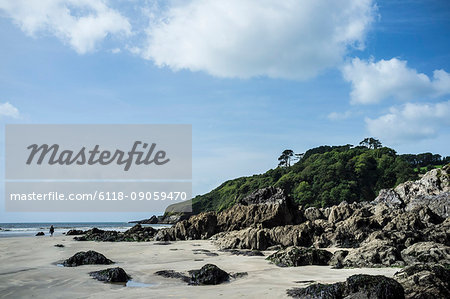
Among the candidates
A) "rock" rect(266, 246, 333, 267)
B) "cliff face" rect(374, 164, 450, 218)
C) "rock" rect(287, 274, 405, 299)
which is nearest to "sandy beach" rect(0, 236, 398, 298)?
"rock" rect(266, 246, 333, 267)

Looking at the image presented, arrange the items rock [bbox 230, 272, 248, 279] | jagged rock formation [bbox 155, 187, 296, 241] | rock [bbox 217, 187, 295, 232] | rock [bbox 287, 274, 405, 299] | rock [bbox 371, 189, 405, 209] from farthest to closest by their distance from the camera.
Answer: rock [bbox 371, 189, 405, 209] → jagged rock formation [bbox 155, 187, 296, 241] → rock [bbox 217, 187, 295, 232] → rock [bbox 230, 272, 248, 279] → rock [bbox 287, 274, 405, 299]

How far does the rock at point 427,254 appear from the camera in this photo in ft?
43.2

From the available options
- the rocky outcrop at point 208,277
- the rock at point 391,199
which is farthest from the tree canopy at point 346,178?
the rocky outcrop at point 208,277

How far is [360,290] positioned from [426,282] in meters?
1.47

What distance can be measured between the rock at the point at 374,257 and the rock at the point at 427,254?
0.41 metres

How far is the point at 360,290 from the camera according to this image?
7.86 meters

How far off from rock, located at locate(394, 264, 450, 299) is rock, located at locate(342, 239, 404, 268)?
5408 mm

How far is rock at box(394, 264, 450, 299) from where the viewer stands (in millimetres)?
7406

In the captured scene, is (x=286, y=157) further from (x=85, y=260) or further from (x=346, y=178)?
(x=85, y=260)

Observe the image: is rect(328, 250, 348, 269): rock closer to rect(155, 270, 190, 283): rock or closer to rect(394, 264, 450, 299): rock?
rect(394, 264, 450, 299): rock

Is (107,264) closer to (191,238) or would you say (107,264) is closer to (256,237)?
(256,237)

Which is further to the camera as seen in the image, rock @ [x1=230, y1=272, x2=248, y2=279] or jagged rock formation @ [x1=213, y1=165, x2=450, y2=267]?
jagged rock formation @ [x1=213, y1=165, x2=450, y2=267]

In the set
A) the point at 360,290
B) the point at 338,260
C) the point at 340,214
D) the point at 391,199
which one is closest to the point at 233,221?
the point at 340,214

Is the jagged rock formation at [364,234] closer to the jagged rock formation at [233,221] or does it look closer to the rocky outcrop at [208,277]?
the jagged rock formation at [233,221]
